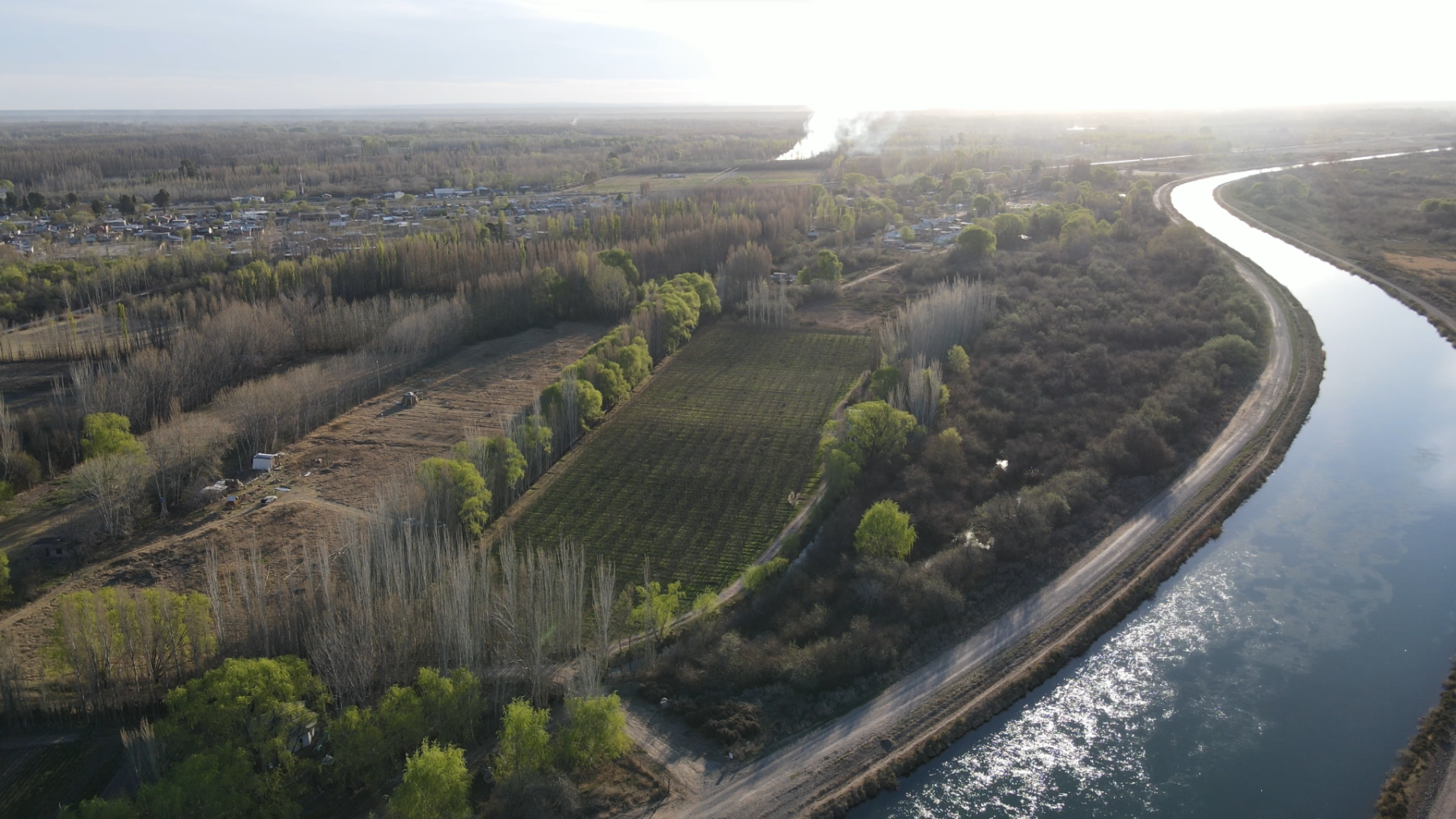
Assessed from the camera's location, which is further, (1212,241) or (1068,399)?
(1212,241)

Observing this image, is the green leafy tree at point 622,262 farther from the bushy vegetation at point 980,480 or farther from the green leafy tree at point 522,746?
the green leafy tree at point 522,746

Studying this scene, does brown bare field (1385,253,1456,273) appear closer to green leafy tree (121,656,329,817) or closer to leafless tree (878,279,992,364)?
leafless tree (878,279,992,364)

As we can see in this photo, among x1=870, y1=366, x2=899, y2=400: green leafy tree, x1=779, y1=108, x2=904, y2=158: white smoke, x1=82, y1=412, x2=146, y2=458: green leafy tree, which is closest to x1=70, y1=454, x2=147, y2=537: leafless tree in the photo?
x1=82, y1=412, x2=146, y2=458: green leafy tree

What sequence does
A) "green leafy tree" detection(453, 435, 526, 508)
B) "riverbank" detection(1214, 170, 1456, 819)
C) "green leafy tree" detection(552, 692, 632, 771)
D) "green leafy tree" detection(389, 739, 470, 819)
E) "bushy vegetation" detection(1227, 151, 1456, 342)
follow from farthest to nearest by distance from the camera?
"bushy vegetation" detection(1227, 151, 1456, 342) < "green leafy tree" detection(453, 435, 526, 508) < "green leafy tree" detection(552, 692, 632, 771) < "riverbank" detection(1214, 170, 1456, 819) < "green leafy tree" detection(389, 739, 470, 819)

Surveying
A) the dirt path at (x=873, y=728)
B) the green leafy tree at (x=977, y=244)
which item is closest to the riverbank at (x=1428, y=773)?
the dirt path at (x=873, y=728)

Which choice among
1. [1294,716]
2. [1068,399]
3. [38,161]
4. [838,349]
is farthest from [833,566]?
[38,161]

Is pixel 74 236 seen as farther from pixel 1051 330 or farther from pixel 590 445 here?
pixel 1051 330
